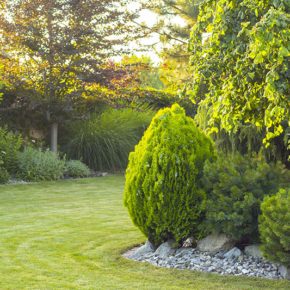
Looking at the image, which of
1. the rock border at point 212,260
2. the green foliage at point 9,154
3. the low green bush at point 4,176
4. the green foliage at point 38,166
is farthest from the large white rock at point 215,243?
the green foliage at point 9,154

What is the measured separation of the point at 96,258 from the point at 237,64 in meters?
2.32

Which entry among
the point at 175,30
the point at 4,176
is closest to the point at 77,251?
the point at 4,176

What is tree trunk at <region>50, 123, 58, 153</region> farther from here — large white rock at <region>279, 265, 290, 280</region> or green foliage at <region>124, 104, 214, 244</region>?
large white rock at <region>279, 265, 290, 280</region>

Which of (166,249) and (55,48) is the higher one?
(55,48)

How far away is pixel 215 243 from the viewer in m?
5.58

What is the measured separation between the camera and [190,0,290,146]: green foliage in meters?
3.72

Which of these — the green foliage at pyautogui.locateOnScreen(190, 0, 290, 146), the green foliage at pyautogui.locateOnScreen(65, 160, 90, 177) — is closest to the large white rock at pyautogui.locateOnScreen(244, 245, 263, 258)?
the green foliage at pyautogui.locateOnScreen(190, 0, 290, 146)

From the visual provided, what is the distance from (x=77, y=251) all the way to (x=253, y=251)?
5.69ft

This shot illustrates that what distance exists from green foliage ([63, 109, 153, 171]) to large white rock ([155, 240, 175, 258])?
9.31 meters

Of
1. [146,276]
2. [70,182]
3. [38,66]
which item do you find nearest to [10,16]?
[38,66]

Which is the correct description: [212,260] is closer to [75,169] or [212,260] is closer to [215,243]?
[215,243]

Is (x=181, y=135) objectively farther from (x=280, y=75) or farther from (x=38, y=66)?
(x=38, y=66)

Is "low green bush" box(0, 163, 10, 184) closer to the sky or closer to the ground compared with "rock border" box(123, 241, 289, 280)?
closer to the sky

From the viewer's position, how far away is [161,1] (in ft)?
81.7
